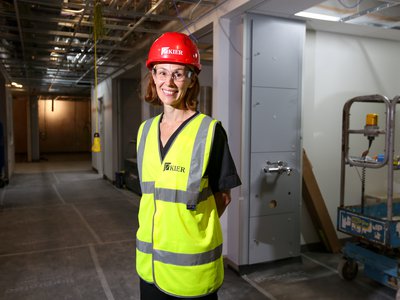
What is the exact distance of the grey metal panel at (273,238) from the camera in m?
3.01

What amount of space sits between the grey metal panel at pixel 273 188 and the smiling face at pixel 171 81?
1764mm

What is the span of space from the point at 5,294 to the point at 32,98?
34.4 ft

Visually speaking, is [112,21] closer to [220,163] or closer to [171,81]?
[171,81]

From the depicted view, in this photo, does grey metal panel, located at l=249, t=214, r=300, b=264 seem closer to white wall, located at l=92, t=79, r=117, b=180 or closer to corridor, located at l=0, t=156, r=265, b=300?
corridor, located at l=0, t=156, r=265, b=300

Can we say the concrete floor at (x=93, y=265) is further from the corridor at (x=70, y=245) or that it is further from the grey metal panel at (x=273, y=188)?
the grey metal panel at (x=273, y=188)

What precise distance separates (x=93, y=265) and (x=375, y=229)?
2.35 metres

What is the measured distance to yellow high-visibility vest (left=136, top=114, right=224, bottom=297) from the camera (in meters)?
1.18

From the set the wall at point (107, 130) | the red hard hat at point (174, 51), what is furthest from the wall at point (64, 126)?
the red hard hat at point (174, 51)

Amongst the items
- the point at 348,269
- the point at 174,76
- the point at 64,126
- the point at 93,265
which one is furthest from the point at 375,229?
the point at 64,126

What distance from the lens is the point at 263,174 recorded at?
3.01 m

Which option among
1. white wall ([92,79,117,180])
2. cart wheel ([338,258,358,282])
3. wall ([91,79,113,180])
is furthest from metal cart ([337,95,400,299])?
white wall ([92,79,117,180])

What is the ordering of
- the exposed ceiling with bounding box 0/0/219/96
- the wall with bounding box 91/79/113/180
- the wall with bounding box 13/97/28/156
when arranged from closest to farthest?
the exposed ceiling with bounding box 0/0/219/96 → the wall with bounding box 91/79/113/180 → the wall with bounding box 13/97/28/156

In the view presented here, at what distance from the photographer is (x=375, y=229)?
2.57 m

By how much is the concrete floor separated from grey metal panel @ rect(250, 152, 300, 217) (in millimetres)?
502
